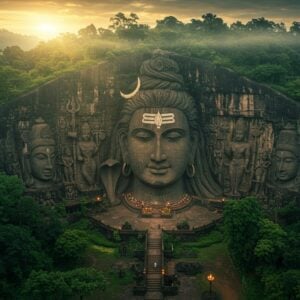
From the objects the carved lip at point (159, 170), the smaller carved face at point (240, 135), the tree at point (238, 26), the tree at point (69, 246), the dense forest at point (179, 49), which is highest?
the tree at point (238, 26)

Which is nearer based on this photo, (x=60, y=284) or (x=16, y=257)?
(x=60, y=284)

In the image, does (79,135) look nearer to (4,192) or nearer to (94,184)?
(94,184)

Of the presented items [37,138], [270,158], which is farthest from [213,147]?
[37,138]

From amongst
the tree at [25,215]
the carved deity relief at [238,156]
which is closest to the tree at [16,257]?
the tree at [25,215]

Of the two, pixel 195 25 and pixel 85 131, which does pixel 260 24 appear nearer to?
pixel 195 25

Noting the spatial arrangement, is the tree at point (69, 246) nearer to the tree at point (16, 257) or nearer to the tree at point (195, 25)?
the tree at point (16, 257)

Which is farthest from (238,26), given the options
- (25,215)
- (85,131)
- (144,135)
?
(25,215)

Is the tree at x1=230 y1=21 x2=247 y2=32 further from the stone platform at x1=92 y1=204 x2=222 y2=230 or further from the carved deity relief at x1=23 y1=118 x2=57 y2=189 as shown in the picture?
the carved deity relief at x1=23 y1=118 x2=57 y2=189
